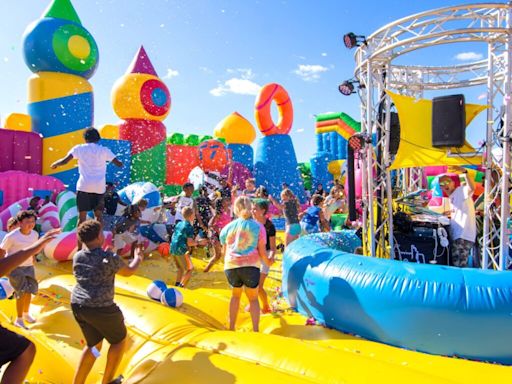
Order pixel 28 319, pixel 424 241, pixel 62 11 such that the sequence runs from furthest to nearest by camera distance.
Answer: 1. pixel 62 11
2. pixel 424 241
3. pixel 28 319

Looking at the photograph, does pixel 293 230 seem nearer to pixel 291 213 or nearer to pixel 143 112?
pixel 291 213

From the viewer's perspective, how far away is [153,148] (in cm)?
1413

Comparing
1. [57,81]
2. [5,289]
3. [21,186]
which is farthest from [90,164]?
[57,81]

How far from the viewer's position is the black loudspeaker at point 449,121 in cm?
509

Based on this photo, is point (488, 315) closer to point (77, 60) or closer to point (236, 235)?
point (236, 235)

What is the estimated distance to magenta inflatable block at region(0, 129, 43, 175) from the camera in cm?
1005

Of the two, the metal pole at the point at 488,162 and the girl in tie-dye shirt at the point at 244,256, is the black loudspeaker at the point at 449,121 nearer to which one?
the metal pole at the point at 488,162

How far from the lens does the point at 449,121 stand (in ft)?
17.0

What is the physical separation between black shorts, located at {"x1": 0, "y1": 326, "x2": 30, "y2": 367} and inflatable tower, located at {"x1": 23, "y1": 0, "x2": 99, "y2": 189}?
372 inches

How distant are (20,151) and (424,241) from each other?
9.41 meters

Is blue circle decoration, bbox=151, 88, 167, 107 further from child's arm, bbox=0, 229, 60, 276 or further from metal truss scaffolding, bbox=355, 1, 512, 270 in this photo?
child's arm, bbox=0, 229, 60, 276

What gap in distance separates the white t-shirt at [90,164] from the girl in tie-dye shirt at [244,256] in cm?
185

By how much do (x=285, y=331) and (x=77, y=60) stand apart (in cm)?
984

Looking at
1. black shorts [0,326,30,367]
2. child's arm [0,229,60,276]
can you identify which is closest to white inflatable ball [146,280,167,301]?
black shorts [0,326,30,367]
